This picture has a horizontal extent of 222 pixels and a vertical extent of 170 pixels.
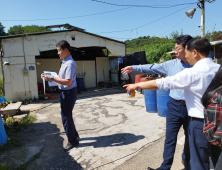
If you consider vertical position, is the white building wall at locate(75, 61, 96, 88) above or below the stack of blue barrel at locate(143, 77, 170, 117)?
above

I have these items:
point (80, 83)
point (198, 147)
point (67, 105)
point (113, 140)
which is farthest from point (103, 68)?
point (198, 147)

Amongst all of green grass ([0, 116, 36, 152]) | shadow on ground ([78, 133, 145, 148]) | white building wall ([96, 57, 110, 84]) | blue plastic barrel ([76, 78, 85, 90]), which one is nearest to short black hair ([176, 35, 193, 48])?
shadow on ground ([78, 133, 145, 148])

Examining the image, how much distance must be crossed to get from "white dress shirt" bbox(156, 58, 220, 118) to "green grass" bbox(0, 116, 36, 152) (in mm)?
3490

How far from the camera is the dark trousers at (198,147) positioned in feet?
5.61

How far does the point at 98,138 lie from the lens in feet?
13.1

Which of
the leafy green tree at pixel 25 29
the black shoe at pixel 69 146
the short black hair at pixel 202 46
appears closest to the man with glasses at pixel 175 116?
the short black hair at pixel 202 46

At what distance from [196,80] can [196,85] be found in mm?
53

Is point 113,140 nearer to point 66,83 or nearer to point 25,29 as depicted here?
point 66,83

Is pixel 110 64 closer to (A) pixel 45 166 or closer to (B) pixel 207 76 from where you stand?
(A) pixel 45 166

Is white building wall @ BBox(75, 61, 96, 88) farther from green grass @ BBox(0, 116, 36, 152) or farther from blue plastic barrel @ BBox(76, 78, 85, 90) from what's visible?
green grass @ BBox(0, 116, 36, 152)

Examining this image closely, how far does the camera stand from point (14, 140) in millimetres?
3885

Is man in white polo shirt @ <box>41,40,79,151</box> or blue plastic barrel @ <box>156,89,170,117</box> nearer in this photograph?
man in white polo shirt @ <box>41,40,79,151</box>

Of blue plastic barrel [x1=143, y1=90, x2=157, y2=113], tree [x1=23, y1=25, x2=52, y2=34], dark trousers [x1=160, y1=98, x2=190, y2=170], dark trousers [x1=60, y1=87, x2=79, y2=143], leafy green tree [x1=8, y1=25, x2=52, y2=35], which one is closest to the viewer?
dark trousers [x1=160, y1=98, x2=190, y2=170]

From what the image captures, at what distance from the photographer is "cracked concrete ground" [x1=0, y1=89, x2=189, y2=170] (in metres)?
3.02
